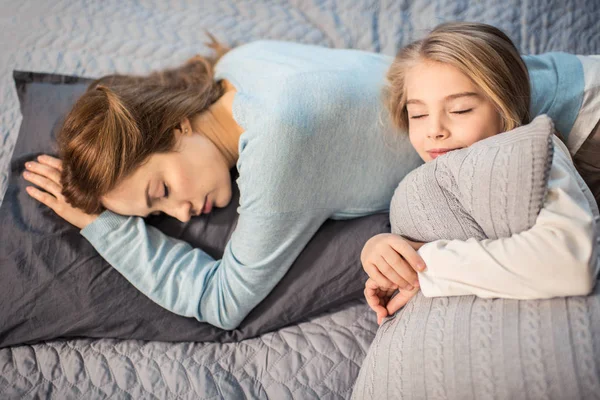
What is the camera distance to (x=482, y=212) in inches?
34.4

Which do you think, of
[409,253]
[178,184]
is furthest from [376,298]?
[178,184]

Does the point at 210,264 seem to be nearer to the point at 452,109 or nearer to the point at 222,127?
the point at 222,127

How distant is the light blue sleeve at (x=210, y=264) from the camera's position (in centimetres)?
116

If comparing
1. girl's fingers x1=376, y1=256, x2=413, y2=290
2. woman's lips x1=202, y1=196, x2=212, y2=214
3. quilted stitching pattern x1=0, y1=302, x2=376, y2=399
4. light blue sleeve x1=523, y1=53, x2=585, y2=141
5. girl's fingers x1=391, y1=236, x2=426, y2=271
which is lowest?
quilted stitching pattern x1=0, y1=302, x2=376, y2=399

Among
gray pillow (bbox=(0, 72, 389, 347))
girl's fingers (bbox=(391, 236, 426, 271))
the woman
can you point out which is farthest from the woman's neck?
girl's fingers (bbox=(391, 236, 426, 271))

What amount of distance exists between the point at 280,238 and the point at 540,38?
95cm

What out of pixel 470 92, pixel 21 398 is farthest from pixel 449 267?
pixel 21 398

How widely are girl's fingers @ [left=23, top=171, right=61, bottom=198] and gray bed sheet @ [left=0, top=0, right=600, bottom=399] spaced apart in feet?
0.45

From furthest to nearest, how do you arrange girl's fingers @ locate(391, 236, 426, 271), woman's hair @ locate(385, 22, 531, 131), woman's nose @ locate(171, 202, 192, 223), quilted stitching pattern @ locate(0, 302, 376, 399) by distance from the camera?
woman's nose @ locate(171, 202, 192, 223) → quilted stitching pattern @ locate(0, 302, 376, 399) → woman's hair @ locate(385, 22, 531, 131) → girl's fingers @ locate(391, 236, 426, 271)

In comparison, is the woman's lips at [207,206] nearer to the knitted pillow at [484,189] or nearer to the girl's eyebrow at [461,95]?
the knitted pillow at [484,189]

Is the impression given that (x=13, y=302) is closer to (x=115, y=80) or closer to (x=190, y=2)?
(x=115, y=80)

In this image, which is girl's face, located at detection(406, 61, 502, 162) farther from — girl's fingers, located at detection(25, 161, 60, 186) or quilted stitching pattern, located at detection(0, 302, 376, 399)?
girl's fingers, located at detection(25, 161, 60, 186)

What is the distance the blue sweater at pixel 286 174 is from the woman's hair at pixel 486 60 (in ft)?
0.40

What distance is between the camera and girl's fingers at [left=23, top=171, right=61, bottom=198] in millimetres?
1234
